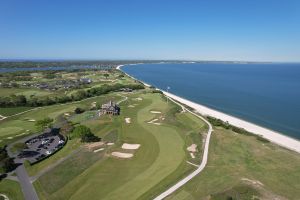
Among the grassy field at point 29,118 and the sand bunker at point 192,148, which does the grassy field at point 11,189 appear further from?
the sand bunker at point 192,148

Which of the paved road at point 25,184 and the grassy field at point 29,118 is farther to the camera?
the grassy field at point 29,118

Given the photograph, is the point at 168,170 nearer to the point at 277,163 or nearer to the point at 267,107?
the point at 277,163

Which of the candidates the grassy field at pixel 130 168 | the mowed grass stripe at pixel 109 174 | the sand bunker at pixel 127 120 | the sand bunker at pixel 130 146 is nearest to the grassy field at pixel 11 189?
the grassy field at pixel 130 168

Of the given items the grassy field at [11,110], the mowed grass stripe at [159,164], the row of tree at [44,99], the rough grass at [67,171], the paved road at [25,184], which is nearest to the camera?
the paved road at [25,184]

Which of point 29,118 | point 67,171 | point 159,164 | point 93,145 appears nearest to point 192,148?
point 159,164

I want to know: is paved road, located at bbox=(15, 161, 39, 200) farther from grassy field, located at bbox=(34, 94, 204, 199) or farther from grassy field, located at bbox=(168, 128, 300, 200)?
grassy field, located at bbox=(168, 128, 300, 200)

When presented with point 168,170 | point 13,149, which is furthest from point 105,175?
point 13,149

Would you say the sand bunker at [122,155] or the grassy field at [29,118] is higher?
the sand bunker at [122,155]

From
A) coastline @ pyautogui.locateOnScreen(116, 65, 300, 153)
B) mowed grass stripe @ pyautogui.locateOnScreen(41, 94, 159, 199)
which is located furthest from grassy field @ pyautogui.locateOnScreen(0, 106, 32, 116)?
coastline @ pyautogui.locateOnScreen(116, 65, 300, 153)
